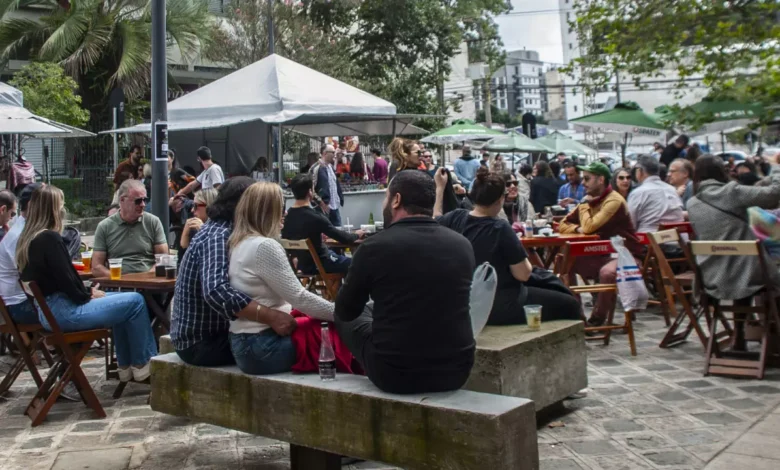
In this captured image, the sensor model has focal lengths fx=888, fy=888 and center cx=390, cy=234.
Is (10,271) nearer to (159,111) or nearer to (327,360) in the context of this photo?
(159,111)

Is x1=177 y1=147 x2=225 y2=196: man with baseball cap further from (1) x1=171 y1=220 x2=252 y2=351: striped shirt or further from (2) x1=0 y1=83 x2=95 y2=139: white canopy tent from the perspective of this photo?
(1) x1=171 y1=220 x2=252 y2=351: striped shirt

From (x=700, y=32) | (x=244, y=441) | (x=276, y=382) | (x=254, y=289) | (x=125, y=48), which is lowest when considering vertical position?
(x=244, y=441)

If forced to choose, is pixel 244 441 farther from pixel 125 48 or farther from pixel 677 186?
pixel 125 48

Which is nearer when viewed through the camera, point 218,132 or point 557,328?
point 557,328

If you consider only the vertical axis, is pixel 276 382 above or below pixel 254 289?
below

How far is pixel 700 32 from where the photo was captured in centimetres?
604

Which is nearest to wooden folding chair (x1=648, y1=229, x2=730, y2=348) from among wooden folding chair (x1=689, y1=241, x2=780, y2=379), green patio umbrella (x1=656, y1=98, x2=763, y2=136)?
wooden folding chair (x1=689, y1=241, x2=780, y2=379)

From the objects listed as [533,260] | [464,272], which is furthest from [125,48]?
[464,272]

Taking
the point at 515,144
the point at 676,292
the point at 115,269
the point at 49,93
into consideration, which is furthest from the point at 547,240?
the point at 49,93

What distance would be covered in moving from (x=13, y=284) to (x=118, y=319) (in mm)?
974

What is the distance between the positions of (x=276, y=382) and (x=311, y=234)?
4.20 meters

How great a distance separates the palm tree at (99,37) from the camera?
22383mm

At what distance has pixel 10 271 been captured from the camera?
6445mm

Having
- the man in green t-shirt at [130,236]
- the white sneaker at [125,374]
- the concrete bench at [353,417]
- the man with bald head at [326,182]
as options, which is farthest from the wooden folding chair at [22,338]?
the man with bald head at [326,182]
